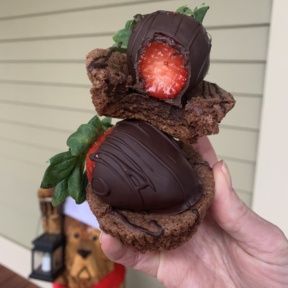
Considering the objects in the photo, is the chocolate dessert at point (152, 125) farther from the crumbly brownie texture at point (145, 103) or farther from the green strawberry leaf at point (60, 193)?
the green strawberry leaf at point (60, 193)

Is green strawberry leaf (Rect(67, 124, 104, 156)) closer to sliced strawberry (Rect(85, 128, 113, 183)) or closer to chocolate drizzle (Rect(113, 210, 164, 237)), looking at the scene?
sliced strawberry (Rect(85, 128, 113, 183))

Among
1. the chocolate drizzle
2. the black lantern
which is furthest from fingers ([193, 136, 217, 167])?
the black lantern

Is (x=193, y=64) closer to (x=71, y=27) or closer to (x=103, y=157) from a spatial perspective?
(x=103, y=157)

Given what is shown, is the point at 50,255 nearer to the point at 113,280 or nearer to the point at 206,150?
the point at 113,280

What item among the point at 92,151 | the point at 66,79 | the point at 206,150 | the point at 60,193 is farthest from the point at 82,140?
the point at 66,79

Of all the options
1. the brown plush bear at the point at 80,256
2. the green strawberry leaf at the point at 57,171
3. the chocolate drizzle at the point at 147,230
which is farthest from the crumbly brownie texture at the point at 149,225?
the brown plush bear at the point at 80,256

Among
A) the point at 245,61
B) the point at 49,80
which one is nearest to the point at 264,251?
the point at 245,61

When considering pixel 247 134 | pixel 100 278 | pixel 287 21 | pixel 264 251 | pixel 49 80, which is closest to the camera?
pixel 264 251
